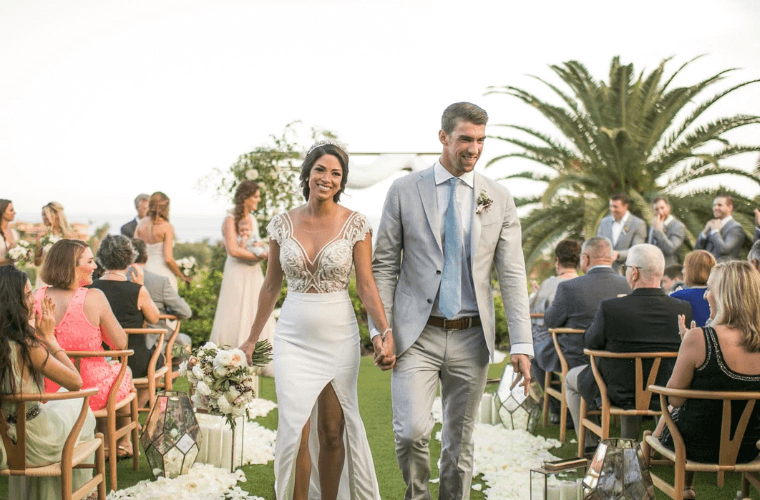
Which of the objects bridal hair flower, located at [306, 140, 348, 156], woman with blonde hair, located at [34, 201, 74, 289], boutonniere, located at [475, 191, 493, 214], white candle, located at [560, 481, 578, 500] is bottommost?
white candle, located at [560, 481, 578, 500]

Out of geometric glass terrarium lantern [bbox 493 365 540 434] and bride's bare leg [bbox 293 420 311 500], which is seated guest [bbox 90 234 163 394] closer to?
bride's bare leg [bbox 293 420 311 500]

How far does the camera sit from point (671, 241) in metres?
10.0

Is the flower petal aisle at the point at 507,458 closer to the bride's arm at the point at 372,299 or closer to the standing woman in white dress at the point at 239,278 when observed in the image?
the bride's arm at the point at 372,299

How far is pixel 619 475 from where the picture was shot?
2717 mm

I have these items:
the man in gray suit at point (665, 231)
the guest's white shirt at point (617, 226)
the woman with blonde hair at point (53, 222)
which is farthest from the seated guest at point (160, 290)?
the man in gray suit at point (665, 231)

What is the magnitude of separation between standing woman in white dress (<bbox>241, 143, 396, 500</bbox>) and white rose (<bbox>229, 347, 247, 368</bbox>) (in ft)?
2.78

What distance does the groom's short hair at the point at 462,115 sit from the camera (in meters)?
3.52

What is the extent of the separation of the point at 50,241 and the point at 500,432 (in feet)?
16.7

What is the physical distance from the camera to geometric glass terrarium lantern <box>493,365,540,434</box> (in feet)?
20.7

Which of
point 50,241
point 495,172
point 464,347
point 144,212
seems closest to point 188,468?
point 464,347

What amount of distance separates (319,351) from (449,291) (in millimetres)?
714

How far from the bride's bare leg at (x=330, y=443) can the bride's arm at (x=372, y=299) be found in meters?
0.35

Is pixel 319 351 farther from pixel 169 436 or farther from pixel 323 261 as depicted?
pixel 169 436

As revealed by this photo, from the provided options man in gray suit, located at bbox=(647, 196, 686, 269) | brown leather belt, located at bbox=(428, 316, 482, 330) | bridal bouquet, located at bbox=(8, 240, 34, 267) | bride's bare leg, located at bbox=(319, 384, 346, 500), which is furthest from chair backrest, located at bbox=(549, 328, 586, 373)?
bridal bouquet, located at bbox=(8, 240, 34, 267)
